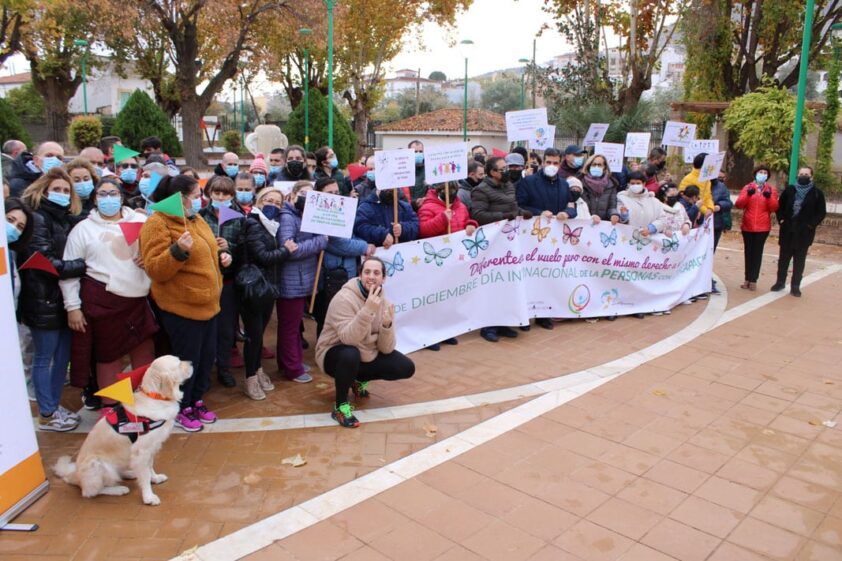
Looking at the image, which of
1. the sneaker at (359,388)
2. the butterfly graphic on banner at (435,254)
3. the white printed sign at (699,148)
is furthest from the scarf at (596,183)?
the sneaker at (359,388)

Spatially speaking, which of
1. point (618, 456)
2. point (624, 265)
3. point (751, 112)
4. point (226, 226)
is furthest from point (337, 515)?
point (751, 112)

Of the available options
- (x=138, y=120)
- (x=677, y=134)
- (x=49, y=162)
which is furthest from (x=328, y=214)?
(x=138, y=120)

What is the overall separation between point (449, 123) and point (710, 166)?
33307mm

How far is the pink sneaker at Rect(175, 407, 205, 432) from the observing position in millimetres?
5117

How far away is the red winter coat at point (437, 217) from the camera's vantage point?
7.20 m

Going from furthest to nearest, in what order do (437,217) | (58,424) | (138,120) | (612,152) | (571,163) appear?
(138,120)
(612,152)
(571,163)
(437,217)
(58,424)

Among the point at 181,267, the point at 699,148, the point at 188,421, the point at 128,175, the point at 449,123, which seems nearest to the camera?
the point at 181,267

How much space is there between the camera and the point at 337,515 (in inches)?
159

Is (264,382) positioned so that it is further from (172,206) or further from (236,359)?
(172,206)

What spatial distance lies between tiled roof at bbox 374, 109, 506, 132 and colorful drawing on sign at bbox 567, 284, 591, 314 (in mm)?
32753

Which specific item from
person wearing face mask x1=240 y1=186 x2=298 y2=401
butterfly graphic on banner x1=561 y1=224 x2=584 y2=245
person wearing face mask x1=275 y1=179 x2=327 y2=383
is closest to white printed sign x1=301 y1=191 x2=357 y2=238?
person wearing face mask x1=275 y1=179 x2=327 y2=383

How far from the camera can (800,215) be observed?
32.2 ft

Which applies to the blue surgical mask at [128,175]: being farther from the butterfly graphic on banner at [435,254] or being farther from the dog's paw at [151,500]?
the dog's paw at [151,500]

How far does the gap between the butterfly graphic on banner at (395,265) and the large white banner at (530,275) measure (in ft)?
0.03
